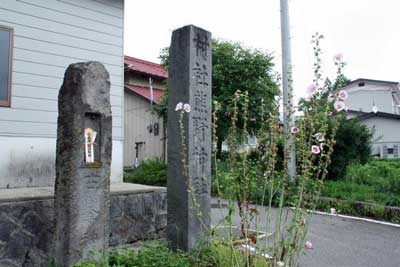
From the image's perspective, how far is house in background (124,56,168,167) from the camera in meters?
17.3

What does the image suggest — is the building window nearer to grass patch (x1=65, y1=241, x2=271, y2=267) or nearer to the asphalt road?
grass patch (x1=65, y1=241, x2=271, y2=267)

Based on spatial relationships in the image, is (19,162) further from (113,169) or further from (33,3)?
(33,3)

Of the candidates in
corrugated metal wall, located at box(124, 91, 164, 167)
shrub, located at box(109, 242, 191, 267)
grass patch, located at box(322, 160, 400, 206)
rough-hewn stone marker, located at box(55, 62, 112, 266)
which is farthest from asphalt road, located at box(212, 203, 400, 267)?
corrugated metal wall, located at box(124, 91, 164, 167)

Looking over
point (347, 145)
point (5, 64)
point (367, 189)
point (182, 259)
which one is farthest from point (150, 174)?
point (182, 259)

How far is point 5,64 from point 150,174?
23.6 feet

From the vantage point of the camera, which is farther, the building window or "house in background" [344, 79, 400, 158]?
"house in background" [344, 79, 400, 158]

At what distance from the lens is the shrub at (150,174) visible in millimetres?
12000

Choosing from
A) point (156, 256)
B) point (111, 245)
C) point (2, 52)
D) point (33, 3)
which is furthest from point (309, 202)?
point (33, 3)

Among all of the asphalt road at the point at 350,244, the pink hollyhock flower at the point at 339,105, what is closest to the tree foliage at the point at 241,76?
the asphalt road at the point at 350,244

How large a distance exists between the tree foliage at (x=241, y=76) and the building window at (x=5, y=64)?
8.74 m

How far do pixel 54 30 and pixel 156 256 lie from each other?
4.71m

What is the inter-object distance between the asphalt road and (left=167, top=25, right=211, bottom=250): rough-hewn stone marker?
5.29 feet

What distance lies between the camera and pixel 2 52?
5781mm

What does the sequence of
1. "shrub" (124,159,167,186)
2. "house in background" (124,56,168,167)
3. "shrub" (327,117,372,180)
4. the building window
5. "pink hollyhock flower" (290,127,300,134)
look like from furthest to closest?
"house in background" (124,56,168,167)
"shrub" (124,159,167,186)
"shrub" (327,117,372,180)
the building window
"pink hollyhock flower" (290,127,300,134)
